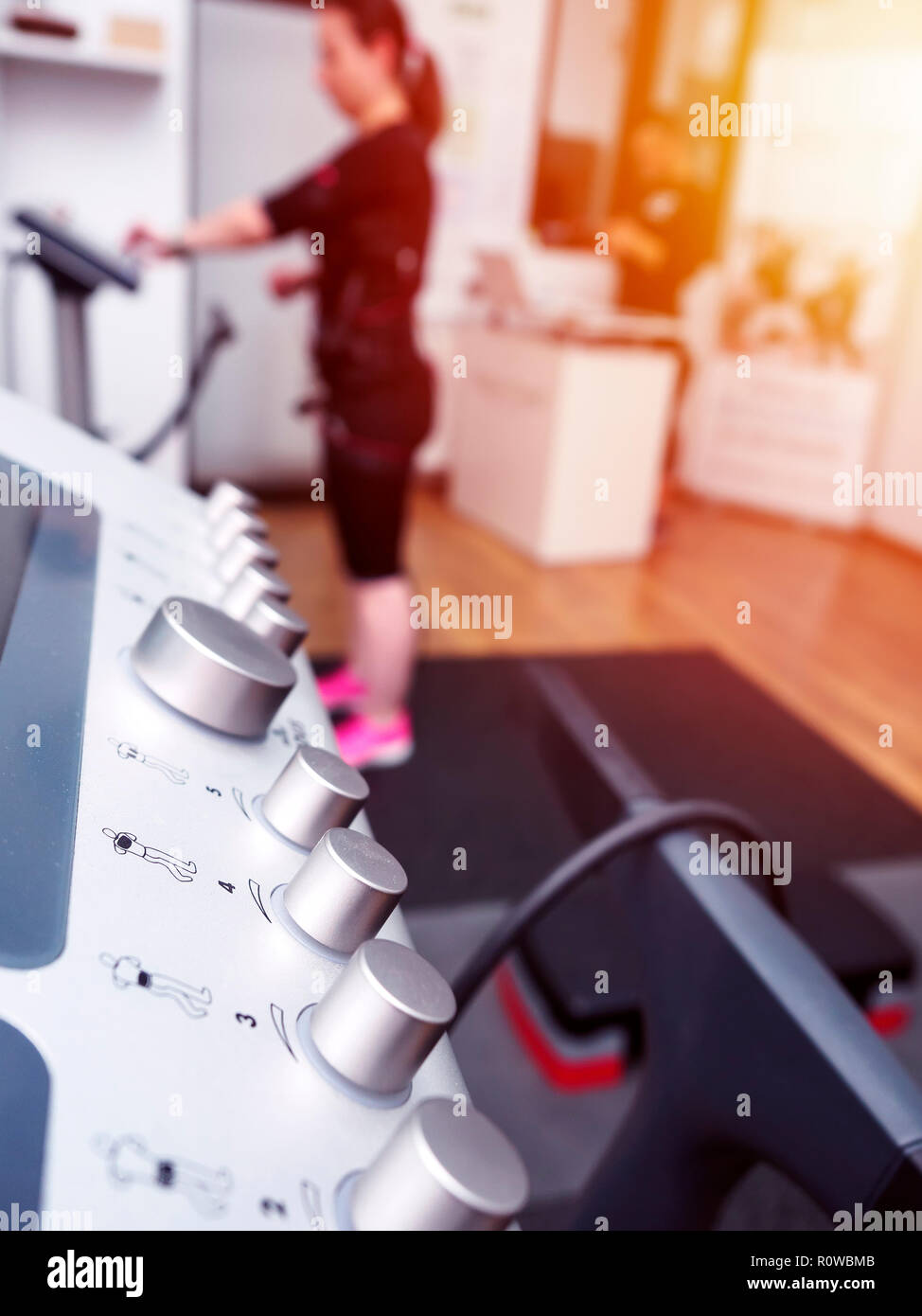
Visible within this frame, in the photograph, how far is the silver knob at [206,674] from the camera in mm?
369

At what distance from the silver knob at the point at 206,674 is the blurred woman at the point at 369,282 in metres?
1.28

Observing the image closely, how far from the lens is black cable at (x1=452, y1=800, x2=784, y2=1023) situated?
0.60 metres

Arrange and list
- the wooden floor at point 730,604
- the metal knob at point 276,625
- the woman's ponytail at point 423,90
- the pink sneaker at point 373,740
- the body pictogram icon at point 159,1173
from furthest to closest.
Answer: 1. the wooden floor at point 730,604
2. the pink sneaker at point 373,740
3. the woman's ponytail at point 423,90
4. the metal knob at point 276,625
5. the body pictogram icon at point 159,1173

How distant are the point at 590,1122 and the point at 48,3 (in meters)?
2.58

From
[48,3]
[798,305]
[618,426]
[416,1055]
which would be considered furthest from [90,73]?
[798,305]

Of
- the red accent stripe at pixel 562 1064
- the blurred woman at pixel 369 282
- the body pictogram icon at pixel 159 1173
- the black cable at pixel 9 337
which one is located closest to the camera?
the body pictogram icon at pixel 159 1173

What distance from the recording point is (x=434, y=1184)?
0.22m

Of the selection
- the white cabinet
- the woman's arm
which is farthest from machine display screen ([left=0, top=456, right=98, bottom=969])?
the white cabinet

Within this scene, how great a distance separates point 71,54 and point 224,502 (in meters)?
2.25

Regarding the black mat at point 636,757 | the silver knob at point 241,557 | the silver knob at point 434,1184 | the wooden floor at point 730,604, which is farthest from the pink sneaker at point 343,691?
the silver knob at point 434,1184

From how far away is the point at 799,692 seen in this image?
306cm

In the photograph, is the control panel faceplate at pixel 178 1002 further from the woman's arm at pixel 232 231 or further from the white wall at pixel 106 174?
the white wall at pixel 106 174

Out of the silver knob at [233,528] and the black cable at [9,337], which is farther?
the black cable at [9,337]
